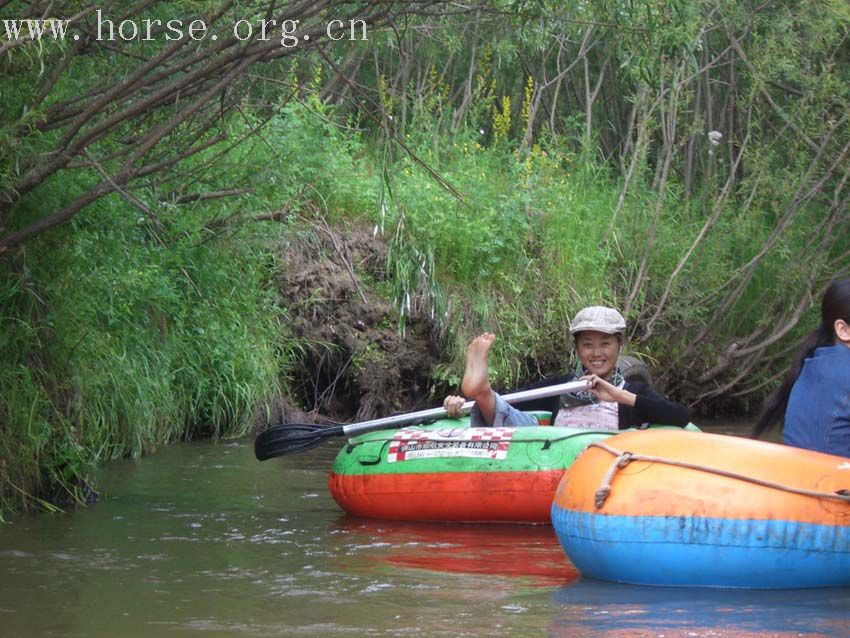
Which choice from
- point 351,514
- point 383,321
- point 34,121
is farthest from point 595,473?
point 383,321

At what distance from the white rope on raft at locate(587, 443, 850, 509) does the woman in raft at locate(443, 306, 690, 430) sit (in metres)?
1.32

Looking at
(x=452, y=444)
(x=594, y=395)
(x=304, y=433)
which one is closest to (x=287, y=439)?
(x=304, y=433)

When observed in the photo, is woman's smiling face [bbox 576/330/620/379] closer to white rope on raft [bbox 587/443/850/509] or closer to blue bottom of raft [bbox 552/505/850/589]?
white rope on raft [bbox 587/443/850/509]

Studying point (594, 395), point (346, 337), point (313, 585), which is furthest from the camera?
point (346, 337)

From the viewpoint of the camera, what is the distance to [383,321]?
32.6 ft

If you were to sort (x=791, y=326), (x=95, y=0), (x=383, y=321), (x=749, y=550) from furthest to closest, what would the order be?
(x=791, y=326) < (x=383, y=321) < (x=95, y=0) < (x=749, y=550)

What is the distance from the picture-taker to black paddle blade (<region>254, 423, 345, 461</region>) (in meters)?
6.83

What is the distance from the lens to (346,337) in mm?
9758

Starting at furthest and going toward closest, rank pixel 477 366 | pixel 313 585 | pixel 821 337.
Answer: pixel 477 366
pixel 821 337
pixel 313 585

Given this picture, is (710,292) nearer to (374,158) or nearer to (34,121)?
(374,158)

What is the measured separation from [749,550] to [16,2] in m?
3.27

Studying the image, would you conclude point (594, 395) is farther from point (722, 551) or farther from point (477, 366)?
point (722, 551)

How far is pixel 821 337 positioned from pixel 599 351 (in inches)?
57.3

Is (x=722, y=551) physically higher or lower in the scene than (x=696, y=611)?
higher
